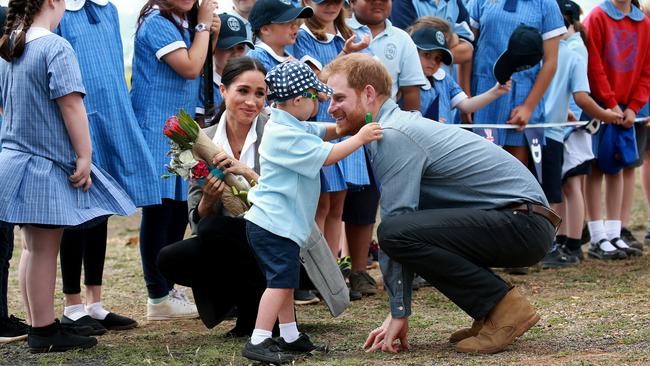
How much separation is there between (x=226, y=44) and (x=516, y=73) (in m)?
2.09

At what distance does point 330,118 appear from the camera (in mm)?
6469

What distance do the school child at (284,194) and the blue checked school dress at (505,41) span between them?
9.72ft

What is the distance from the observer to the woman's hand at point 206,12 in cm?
611

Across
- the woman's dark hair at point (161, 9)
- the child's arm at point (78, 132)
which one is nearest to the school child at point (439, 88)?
the woman's dark hair at point (161, 9)

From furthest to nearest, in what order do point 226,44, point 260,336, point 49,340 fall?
point 226,44 < point 49,340 < point 260,336

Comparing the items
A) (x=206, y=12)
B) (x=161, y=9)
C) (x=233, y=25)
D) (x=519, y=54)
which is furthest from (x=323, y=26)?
(x=519, y=54)

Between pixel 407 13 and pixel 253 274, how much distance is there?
3080 mm

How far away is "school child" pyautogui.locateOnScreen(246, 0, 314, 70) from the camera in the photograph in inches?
243

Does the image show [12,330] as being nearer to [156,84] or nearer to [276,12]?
[156,84]

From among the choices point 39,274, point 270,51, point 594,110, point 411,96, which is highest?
point 270,51

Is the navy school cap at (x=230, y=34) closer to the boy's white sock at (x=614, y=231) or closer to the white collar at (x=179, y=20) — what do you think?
the white collar at (x=179, y=20)

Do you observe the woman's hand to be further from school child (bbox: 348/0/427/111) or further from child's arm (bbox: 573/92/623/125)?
child's arm (bbox: 573/92/623/125)

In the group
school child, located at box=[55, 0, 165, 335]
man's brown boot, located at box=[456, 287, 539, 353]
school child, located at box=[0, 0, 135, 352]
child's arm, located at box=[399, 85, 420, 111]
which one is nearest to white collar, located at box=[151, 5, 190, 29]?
school child, located at box=[55, 0, 165, 335]

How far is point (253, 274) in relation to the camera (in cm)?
524
